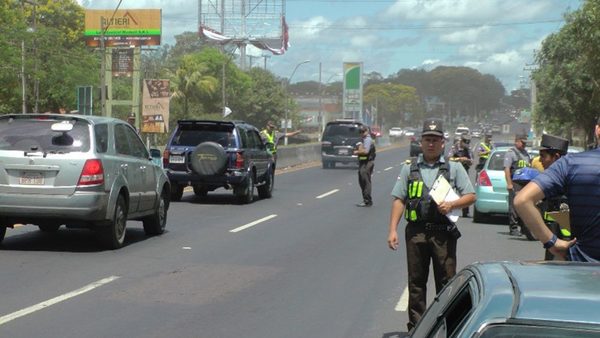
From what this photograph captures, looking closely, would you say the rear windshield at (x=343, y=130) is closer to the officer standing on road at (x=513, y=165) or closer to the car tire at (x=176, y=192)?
the car tire at (x=176, y=192)

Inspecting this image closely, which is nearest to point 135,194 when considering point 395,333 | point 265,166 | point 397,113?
point 395,333

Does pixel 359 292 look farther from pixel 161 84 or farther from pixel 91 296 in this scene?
pixel 161 84

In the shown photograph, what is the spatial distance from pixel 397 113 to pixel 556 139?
176472mm

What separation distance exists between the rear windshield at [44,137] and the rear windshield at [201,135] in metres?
8.38

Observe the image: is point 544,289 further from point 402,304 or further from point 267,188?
point 267,188

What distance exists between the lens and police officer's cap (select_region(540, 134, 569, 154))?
307 inches

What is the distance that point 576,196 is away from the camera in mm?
5301

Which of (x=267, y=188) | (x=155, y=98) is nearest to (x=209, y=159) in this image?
(x=267, y=188)

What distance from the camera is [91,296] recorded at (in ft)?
30.6

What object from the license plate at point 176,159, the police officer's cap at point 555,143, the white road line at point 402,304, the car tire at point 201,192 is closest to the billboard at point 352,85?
the car tire at point 201,192

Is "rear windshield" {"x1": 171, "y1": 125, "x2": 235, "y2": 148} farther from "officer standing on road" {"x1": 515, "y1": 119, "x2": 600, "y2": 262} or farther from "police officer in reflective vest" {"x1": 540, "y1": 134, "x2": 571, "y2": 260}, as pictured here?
"officer standing on road" {"x1": 515, "y1": 119, "x2": 600, "y2": 262}

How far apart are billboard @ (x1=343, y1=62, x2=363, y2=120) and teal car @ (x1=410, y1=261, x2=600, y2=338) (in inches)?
3637

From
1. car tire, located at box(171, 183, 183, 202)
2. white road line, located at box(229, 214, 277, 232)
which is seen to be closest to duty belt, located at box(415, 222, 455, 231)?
white road line, located at box(229, 214, 277, 232)

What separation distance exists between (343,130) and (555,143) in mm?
33435
